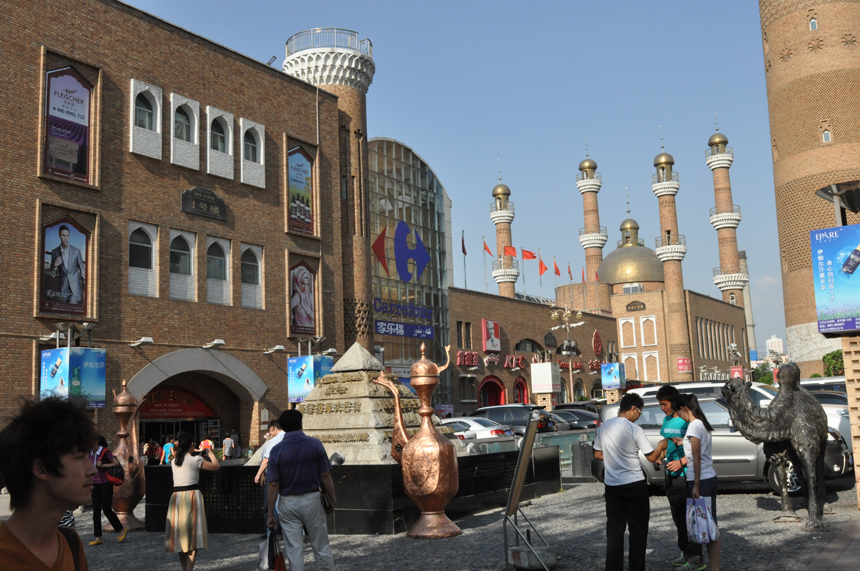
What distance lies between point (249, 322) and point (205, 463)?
1806 cm

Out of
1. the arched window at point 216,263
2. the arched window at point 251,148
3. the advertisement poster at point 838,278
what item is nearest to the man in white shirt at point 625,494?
the advertisement poster at point 838,278

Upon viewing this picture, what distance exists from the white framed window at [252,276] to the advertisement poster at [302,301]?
137 centimetres

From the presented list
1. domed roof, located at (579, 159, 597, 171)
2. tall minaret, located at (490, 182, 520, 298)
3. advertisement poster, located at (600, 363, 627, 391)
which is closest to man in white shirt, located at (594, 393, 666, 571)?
advertisement poster, located at (600, 363, 627, 391)

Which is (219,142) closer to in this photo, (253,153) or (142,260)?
(253,153)

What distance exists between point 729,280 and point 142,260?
66540 millimetres

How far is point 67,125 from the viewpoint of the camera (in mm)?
21766

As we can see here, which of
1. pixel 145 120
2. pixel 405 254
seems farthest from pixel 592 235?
pixel 145 120

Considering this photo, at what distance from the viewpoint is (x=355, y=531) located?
435 inches

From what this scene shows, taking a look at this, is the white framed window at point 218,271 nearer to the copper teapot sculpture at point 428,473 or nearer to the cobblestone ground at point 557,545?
the cobblestone ground at point 557,545

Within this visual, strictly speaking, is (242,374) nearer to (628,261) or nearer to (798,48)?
(798,48)

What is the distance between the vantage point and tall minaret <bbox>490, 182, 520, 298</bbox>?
64.2 m

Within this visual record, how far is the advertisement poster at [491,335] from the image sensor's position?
147ft

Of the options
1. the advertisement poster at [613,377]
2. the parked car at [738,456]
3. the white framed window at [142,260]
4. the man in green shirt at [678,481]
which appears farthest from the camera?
the advertisement poster at [613,377]

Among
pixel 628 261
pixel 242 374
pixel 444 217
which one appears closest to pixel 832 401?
pixel 242 374
